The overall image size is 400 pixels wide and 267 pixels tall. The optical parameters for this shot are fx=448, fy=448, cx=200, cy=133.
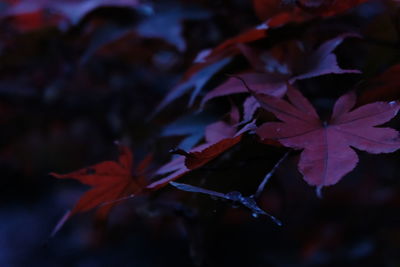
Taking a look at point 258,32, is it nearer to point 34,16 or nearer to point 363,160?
point 34,16

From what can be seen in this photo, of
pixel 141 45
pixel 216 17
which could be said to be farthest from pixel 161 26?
pixel 141 45

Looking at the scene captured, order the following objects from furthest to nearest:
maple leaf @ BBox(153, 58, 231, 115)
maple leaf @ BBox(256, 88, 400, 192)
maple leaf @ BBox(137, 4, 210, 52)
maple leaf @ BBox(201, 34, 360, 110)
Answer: maple leaf @ BBox(137, 4, 210, 52)
maple leaf @ BBox(153, 58, 231, 115)
maple leaf @ BBox(201, 34, 360, 110)
maple leaf @ BBox(256, 88, 400, 192)

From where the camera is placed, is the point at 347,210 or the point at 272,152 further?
the point at 347,210

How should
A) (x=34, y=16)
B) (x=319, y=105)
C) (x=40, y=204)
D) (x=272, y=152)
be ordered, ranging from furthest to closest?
(x=40, y=204) < (x=34, y=16) < (x=319, y=105) < (x=272, y=152)

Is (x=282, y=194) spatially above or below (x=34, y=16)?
below

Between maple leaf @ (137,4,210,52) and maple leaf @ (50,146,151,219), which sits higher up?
maple leaf @ (137,4,210,52)

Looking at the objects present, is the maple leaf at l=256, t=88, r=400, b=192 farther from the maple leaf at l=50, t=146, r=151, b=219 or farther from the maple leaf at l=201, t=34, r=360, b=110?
the maple leaf at l=50, t=146, r=151, b=219

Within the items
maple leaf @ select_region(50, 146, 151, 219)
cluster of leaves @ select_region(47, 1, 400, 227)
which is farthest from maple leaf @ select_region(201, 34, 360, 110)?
maple leaf @ select_region(50, 146, 151, 219)

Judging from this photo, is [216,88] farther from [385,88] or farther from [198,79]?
[385,88]
